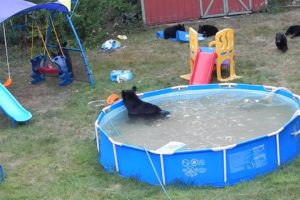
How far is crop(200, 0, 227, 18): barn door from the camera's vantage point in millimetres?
14945

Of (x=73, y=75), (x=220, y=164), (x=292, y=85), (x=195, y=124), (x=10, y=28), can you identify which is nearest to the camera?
(x=220, y=164)

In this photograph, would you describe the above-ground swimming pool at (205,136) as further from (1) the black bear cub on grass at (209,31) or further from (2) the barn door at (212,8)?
(2) the barn door at (212,8)

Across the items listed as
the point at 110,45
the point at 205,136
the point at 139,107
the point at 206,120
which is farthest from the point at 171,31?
the point at 205,136

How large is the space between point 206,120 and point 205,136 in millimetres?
632

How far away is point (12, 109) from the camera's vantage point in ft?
30.2

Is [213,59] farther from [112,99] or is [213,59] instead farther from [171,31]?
[171,31]

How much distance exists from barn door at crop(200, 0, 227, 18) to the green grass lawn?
309mm

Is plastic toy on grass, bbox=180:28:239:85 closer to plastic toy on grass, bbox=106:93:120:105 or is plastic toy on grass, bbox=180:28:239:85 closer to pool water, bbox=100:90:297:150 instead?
pool water, bbox=100:90:297:150

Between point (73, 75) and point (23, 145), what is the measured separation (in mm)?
3271

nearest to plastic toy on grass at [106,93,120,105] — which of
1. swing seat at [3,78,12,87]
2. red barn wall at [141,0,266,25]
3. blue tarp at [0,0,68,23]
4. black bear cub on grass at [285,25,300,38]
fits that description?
blue tarp at [0,0,68,23]

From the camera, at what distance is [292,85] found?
936 centimetres

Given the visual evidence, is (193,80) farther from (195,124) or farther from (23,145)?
(23,145)

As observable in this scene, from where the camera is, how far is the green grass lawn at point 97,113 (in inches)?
245

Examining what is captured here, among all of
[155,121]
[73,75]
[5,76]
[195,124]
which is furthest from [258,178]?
[5,76]
